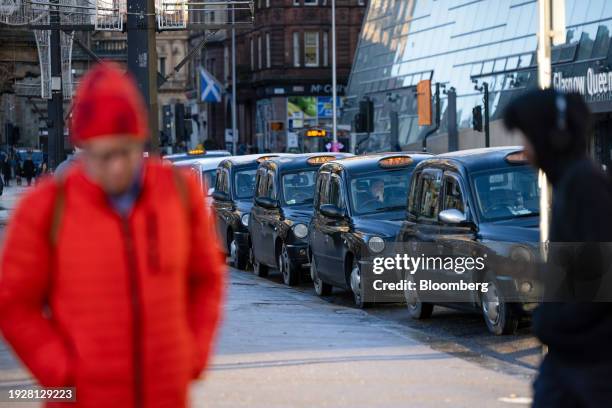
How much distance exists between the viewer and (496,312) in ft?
46.0

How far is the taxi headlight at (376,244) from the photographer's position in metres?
17.3

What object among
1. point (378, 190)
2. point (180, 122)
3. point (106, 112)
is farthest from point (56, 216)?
point (180, 122)

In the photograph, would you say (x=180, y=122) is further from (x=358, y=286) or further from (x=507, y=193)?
(x=507, y=193)

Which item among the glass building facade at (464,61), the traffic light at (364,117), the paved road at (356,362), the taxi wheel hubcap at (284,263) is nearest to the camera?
the paved road at (356,362)

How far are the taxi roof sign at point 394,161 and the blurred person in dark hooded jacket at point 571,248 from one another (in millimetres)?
13704

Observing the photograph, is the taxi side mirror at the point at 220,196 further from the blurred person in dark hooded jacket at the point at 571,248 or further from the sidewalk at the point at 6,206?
the blurred person in dark hooded jacket at the point at 571,248

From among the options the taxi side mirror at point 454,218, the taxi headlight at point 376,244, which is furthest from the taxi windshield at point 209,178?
the taxi side mirror at point 454,218

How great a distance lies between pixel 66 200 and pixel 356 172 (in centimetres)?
1460

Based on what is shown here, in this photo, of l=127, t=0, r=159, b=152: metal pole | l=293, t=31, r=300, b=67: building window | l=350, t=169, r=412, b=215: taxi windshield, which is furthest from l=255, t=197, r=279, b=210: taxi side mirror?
l=293, t=31, r=300, b=67: building window

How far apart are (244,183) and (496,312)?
12571 mm

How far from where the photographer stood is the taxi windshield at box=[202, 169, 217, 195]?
2952 centimetres

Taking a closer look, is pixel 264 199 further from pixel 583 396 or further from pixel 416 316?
pixel 583 396

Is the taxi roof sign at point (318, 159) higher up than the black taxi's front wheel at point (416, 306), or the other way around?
the taxi roof sign at point (318, 159)

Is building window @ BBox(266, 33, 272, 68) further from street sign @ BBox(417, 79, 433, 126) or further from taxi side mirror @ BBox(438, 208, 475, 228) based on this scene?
taxi side mirror @ BBox(438, 208, 475, 228)
